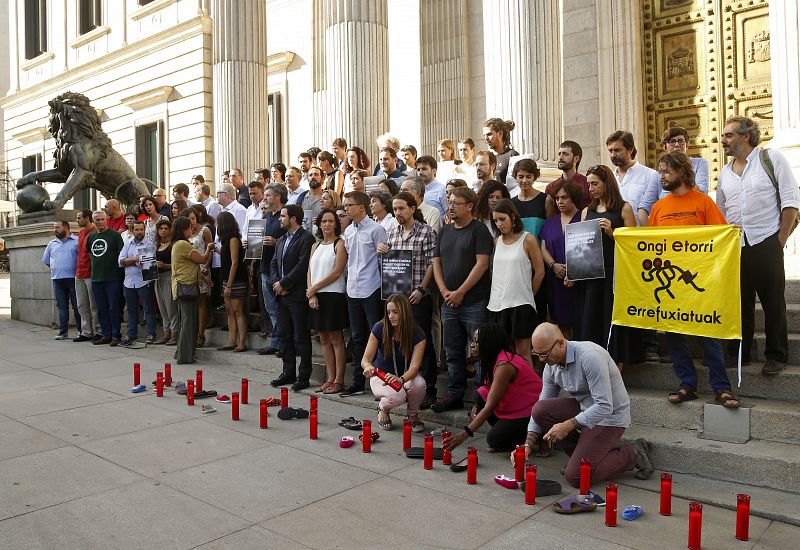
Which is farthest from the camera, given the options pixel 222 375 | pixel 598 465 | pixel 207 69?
pixel 207 69

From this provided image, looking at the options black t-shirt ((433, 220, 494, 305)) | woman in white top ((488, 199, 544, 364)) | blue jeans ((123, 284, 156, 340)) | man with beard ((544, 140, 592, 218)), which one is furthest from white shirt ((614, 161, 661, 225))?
blue jeans ((123, 284, 156, 340))

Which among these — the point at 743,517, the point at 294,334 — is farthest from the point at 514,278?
the point at 294,334

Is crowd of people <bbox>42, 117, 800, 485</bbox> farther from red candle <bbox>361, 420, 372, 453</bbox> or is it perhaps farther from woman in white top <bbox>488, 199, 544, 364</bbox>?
red candle <bbox>361, 420, 372, 453</bbox>

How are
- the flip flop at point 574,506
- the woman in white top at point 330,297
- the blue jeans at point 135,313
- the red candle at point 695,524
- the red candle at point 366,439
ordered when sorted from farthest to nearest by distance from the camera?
1. the blue jeans at point 135,313
2. the woman in white top at point 330,297
3. the red candle at point 366,439
4. the flip flop at point 574,506
5. the red candle at point 695,524

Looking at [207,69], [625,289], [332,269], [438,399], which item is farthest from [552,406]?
[207,69]

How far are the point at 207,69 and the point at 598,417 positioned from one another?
68.7ft

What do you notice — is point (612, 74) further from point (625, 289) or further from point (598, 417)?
point (598, 417)

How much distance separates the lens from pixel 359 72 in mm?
12180

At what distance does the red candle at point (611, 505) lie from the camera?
4.45 m

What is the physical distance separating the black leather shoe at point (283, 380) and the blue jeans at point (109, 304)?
4.91m

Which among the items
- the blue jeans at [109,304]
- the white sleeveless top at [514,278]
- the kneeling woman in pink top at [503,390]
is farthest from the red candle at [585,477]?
the blue jeans at [109,304]

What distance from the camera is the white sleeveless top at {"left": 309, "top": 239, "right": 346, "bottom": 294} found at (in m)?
8.38

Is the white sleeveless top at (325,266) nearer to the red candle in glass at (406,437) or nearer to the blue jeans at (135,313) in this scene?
the red candle in glass at (406,437)

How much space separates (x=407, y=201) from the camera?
297 inches
